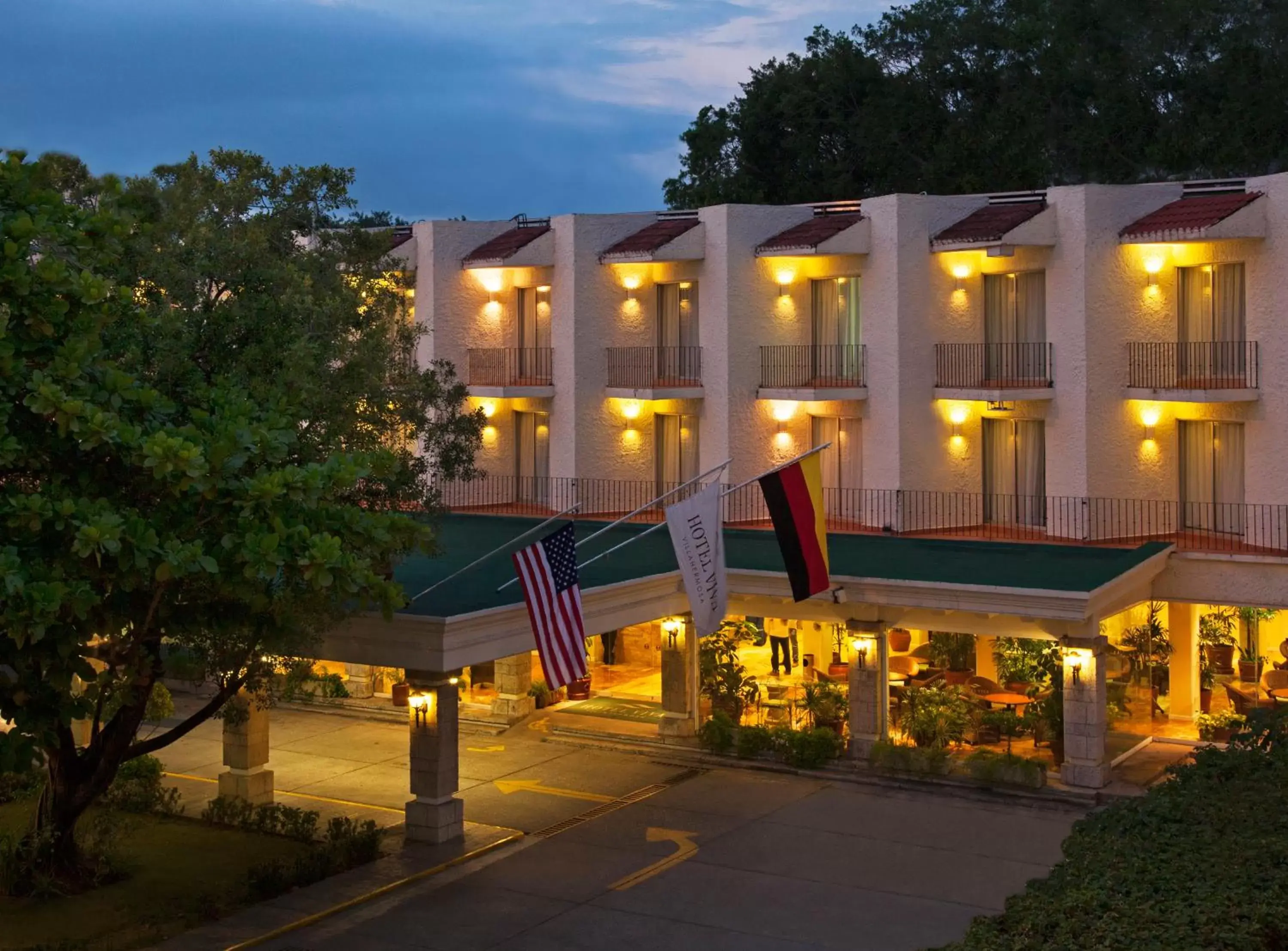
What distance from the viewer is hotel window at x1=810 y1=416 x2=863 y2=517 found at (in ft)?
117

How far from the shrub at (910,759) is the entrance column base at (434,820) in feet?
25.6

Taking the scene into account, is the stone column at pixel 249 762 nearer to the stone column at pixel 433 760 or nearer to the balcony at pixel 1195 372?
the stone column at pixel 433 760

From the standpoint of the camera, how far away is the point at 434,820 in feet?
78.4

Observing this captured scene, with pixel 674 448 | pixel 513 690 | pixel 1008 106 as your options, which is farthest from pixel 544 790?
pixel 1008 106

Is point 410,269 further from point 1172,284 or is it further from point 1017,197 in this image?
point 1172,284

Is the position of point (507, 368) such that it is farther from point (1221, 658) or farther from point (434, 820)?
point (1221, 658)

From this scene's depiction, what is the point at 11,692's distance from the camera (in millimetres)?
15570

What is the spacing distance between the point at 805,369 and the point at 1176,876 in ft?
77.0

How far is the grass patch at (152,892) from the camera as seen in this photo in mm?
19953

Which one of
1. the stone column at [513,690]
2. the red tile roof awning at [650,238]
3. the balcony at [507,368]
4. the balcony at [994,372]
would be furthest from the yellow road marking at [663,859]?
the balcony at [507,368]

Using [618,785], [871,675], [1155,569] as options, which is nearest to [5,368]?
[618,785]

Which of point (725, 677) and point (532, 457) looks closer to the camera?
point (725, 677)

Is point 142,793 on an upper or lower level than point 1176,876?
lower

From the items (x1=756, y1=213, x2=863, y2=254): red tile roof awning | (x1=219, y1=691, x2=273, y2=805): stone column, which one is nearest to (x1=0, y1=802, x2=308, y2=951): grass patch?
(x1=219, y1=691, x2=273, y2=805): stone column
